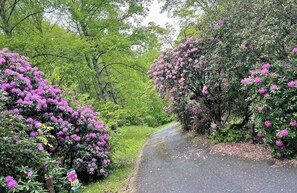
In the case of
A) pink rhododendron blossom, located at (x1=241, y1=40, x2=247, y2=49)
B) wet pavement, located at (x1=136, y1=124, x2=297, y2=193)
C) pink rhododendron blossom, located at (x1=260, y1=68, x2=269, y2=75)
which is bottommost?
wet pavement, located at (x1=136, y1=124, x2=297, y2=193)

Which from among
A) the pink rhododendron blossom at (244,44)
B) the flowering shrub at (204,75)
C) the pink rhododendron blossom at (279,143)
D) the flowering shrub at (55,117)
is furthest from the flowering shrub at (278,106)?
the flowering shrub at (55,117)

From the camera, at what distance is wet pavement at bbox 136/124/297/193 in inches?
185

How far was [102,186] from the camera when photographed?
688 centimetres

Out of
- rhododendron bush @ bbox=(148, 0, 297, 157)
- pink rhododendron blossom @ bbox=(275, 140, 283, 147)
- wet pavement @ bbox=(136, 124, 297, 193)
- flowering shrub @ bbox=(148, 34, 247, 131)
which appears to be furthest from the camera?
flowering shrub @ bbox=(148, 34, 247, 131)

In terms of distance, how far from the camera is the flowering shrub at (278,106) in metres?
5.37

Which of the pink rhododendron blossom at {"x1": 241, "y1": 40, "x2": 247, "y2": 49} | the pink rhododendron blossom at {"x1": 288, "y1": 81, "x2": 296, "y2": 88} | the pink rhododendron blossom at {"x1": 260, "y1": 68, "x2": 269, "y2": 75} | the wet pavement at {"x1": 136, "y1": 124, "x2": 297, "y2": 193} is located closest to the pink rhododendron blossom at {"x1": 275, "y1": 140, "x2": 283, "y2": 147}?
the wet pavement at {"x1": 136, "y1": 124, "x2": 297, "y2": 193}

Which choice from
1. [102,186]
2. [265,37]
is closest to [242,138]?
[265,37]

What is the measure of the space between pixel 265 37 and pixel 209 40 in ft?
8.44

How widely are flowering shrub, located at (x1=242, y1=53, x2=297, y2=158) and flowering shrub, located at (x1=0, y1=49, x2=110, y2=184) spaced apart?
15.2 ft

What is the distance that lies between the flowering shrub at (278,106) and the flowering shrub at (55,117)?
4622 mm

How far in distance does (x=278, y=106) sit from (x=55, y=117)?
5632 mm

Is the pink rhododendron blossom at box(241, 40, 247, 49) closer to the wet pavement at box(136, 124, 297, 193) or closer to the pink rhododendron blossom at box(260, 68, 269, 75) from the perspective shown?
the pink rhododendron blossom at box(260, 68, 269, 75)

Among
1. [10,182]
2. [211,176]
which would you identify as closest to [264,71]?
[211,176]

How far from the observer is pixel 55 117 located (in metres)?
6.70
